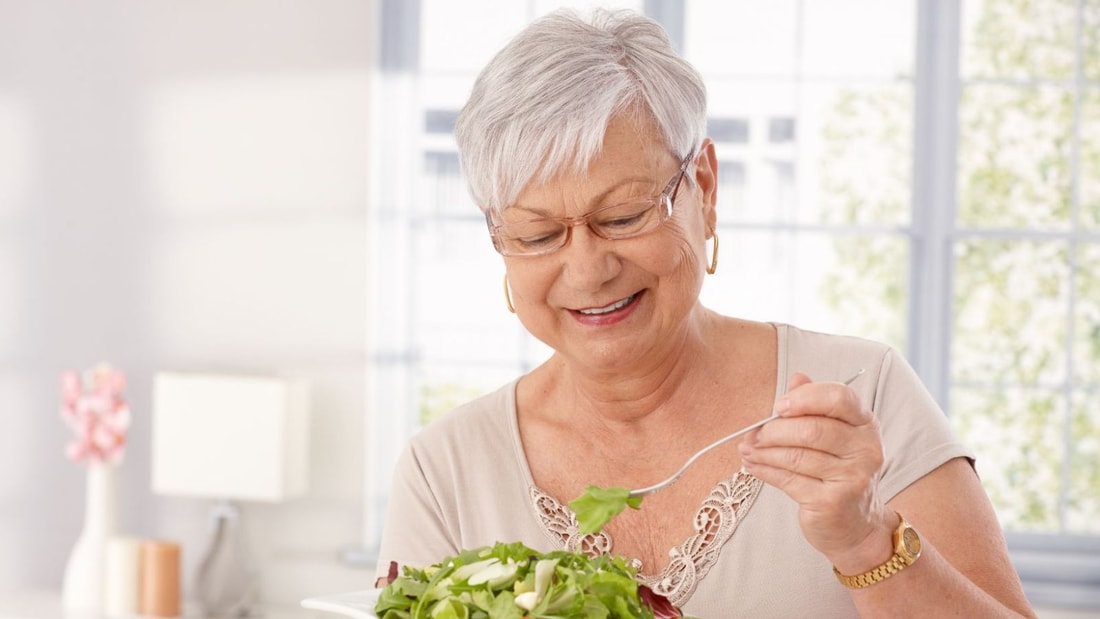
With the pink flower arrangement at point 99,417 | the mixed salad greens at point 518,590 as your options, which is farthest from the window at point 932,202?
the mixed salad greens at point 518,590

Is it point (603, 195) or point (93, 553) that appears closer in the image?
point (603, 195)

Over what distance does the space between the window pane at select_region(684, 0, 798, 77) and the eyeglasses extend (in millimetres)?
2774

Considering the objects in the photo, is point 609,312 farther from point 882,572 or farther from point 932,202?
point 932,202

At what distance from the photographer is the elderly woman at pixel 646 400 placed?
138 centimetres

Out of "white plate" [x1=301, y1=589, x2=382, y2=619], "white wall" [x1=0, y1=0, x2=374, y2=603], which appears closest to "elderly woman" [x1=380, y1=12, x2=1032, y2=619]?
"white plate" [x1=301, y1=589, x2=382, y2=619]

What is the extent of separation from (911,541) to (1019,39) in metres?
3.27

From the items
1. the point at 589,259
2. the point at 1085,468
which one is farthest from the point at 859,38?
the point at 589,259

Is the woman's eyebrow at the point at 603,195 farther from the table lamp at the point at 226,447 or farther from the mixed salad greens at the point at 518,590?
the table lamp at the point at 226,447

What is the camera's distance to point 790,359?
1.61 metres

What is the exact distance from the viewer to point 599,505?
3.83 ft

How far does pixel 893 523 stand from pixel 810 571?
0.32 meters

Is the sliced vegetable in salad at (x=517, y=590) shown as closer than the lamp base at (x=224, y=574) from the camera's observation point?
Yes

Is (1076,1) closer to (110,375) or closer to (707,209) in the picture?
(707,209)

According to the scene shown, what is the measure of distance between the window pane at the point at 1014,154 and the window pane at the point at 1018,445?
23.5 inches
